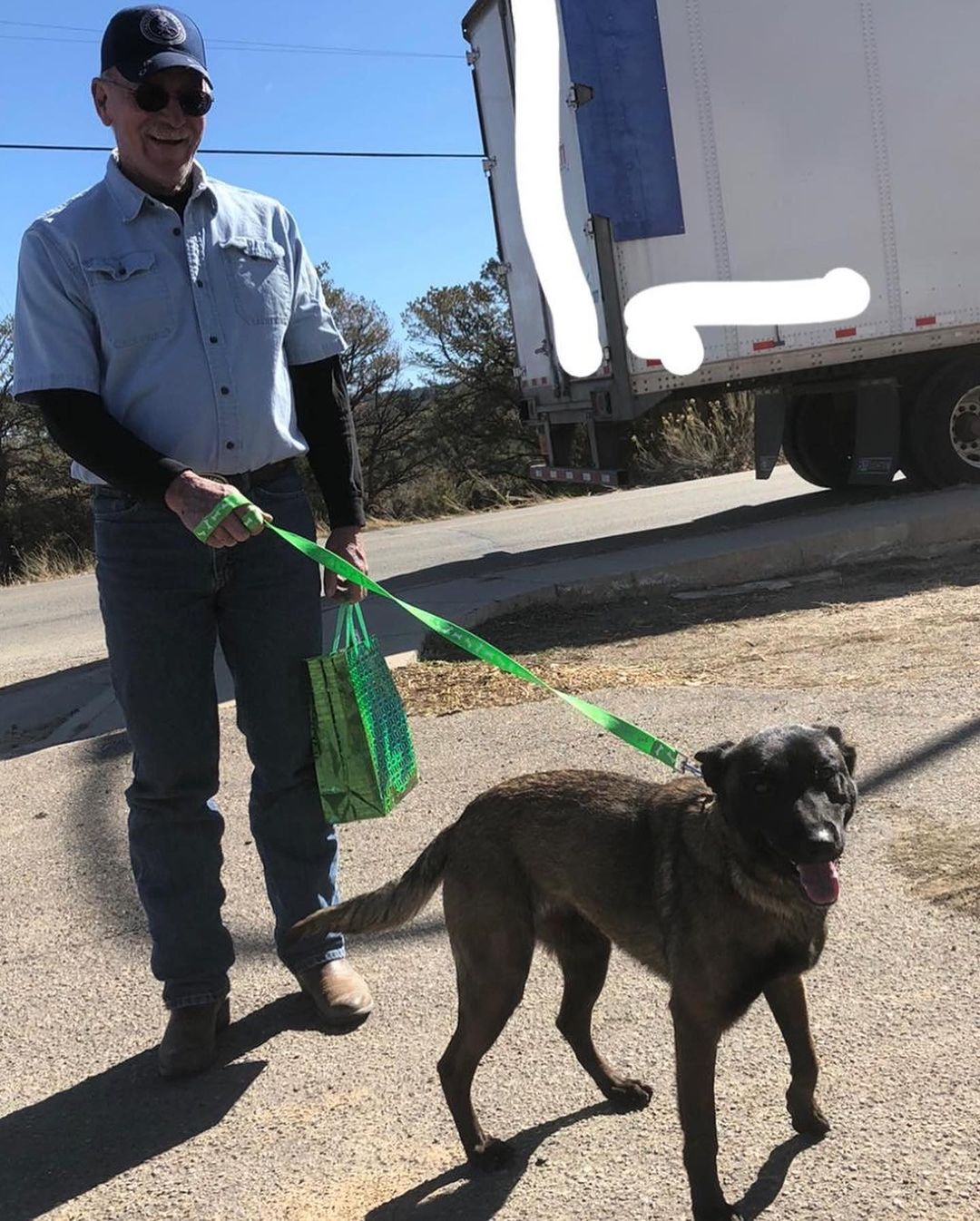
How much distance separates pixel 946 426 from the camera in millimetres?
10562

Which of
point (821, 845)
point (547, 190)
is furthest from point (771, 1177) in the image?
point (547, 190)

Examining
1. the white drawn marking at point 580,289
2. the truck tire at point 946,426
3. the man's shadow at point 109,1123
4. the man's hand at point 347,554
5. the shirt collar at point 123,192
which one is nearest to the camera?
the man's shadow at point 109,1123

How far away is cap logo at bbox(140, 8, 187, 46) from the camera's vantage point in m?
2.65

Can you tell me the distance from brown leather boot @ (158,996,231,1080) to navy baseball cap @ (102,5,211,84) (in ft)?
7.09

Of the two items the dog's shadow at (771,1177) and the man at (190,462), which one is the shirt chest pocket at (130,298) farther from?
the dog's shadow at (771,1177)

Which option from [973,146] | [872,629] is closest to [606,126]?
[973,146]

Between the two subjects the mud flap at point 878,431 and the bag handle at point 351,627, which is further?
the mud flap at point 878,431

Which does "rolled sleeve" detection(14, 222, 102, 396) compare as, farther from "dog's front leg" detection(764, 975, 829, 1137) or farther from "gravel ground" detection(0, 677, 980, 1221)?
"dog's front leg" detection(764, 975, 829, 1137)

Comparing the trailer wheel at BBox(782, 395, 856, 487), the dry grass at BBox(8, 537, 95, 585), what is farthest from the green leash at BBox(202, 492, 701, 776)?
the dry grass at BBox(8, 537, 95, 585)

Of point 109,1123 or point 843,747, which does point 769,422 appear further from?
point 109,1123

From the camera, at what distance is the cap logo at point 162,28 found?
2.65m

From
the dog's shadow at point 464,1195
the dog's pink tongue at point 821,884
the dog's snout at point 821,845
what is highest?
the dog's snout at point 821,845

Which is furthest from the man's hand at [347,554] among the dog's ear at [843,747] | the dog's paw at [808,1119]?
the dog's paw at [808,1119]

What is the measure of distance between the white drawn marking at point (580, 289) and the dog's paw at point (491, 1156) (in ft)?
25.9
